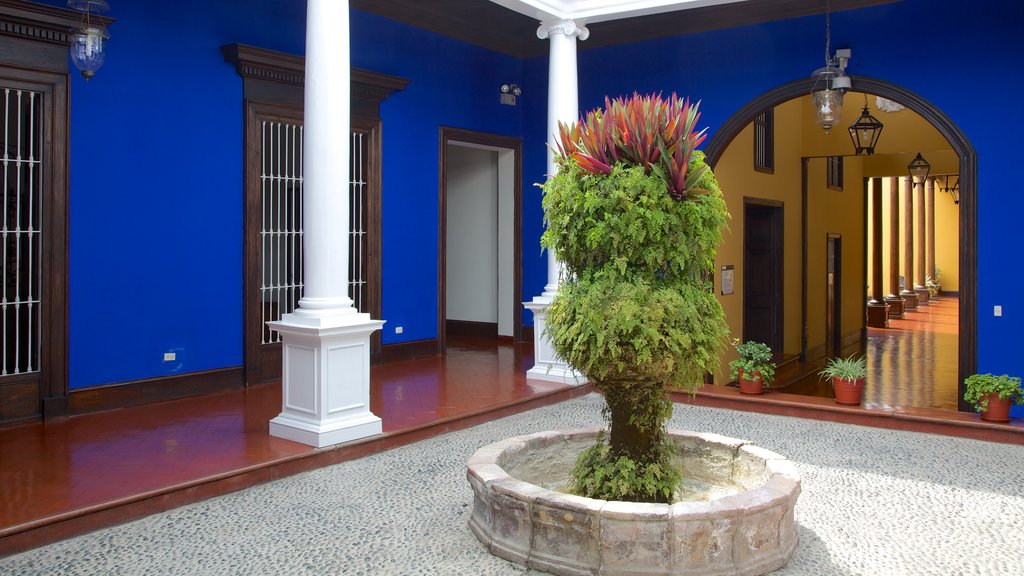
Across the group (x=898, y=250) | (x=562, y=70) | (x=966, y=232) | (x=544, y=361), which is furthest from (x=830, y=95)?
(x=898, y=250)

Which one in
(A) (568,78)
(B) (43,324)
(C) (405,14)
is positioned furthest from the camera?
(C) (405,14)

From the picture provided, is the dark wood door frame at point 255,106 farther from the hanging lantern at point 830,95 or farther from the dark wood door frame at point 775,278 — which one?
the dark wood door frame at point 775,278

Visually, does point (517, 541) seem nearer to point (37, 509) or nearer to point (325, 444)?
point (325, 444)

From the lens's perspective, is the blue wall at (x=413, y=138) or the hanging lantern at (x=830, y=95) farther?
the blue wall at (x=413, y=138)

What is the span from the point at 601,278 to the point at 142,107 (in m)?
4.74

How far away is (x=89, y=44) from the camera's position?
18.7 ft

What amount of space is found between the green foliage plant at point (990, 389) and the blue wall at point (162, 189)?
6.54m

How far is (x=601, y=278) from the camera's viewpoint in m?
3.87

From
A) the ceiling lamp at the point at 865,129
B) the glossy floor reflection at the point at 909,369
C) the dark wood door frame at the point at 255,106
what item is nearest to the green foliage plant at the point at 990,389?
the glossy floor reflection at the point at 909,369

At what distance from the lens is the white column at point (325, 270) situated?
5590 mm

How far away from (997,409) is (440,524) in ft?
16.3

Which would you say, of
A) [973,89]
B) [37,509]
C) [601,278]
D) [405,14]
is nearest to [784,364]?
[973,89]

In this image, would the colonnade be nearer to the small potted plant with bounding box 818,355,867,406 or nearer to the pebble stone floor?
the small potted plant with bounding box 818,355,867,406

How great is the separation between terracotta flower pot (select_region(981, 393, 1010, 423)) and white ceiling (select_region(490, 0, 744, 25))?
4.23 metres
